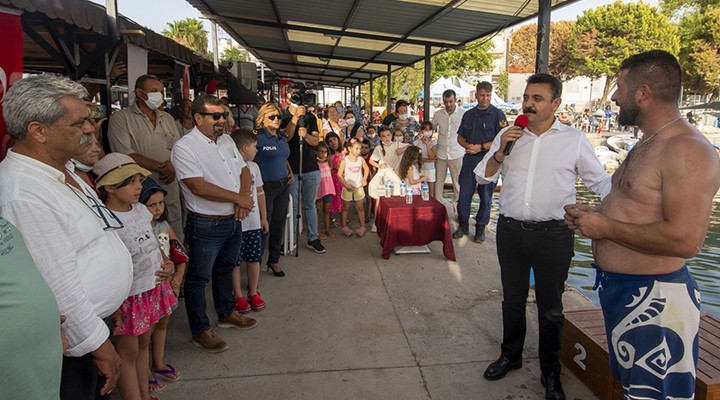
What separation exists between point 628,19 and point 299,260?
44241mm

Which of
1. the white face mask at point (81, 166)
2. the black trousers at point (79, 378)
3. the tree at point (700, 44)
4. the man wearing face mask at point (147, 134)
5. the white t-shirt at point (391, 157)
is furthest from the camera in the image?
the tree at point (700, 44)

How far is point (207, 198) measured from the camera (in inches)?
122

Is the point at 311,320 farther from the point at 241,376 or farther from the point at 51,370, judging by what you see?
the point at 51,370

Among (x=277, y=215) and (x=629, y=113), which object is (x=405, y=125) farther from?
(x=629, y=113)

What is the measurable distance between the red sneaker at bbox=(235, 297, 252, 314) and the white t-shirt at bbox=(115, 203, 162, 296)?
59.8 inches

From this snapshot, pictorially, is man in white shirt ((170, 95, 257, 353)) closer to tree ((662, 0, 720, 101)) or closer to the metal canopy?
the metal canopy

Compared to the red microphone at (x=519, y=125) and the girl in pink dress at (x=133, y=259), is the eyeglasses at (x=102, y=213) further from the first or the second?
the red microphone at (x=519, y=125)

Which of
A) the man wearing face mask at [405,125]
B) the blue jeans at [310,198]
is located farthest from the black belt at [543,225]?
the man wearing face mask at [405,125]

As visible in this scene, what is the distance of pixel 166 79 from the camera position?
422 inches

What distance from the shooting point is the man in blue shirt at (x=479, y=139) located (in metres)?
5.68

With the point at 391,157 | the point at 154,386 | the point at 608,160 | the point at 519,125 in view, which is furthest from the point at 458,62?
the point at 154,386

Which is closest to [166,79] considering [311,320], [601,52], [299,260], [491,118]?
[299,260]

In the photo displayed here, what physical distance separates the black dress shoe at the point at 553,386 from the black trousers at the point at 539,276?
3 centimetres

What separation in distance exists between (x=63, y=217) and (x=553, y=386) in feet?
8.99
